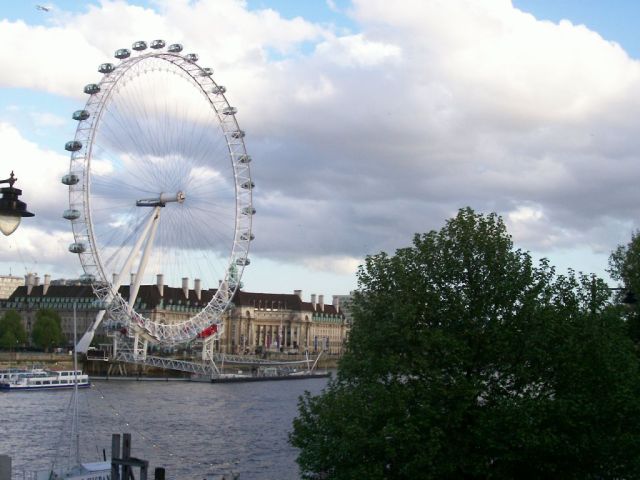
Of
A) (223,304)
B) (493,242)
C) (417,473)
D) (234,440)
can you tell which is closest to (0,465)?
(417,473)

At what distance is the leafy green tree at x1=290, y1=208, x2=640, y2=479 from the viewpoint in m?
15.5

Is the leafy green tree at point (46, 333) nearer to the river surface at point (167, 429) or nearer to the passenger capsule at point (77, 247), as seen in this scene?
the river surface at point (167, 429)

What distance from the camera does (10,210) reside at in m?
7.34

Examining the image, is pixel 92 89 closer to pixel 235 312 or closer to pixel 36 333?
pixel 36 333

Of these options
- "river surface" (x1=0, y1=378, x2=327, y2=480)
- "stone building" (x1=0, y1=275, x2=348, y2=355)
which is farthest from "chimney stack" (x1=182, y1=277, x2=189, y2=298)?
"river surface" (x1=0, y1=378, x2=327, y2=480)

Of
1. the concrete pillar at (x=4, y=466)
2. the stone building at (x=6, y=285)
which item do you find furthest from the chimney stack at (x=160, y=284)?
the concrete pillar at (x=4, y=466)

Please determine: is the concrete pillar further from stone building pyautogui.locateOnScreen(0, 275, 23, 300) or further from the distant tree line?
stone building pyautogui.locateOnScreen(0, 275, 23, 300)

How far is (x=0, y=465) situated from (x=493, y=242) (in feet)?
30.1

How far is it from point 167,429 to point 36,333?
55973 millimetres

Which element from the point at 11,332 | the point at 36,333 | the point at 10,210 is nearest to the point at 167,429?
the point at 10,210

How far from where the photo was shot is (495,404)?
15953 millimetres

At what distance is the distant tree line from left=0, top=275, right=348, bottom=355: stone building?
801 cm

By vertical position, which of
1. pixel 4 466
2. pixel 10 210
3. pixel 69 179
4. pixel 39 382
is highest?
pixel 69 179

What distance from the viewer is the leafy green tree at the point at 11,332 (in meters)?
93.2
